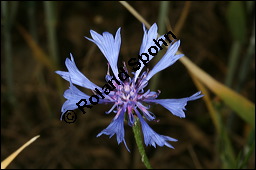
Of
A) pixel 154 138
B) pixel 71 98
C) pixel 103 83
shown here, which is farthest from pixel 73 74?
pixel 103 83

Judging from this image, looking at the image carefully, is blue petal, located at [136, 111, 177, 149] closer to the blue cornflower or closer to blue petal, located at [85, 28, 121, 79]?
the blue cornflower

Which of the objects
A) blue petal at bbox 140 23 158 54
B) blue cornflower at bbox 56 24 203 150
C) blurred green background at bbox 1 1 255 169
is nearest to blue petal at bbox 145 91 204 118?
blue cornflower at bbox 56 24 203 150

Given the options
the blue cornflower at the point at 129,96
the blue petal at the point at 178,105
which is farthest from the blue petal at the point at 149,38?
the blue petal at the point at 178,105

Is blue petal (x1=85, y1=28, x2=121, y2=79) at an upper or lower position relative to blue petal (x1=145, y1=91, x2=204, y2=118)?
upper

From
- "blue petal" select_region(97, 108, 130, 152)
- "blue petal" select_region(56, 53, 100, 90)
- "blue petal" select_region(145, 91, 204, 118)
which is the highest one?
"blue petal" select_region(56, 53, 100, 90)

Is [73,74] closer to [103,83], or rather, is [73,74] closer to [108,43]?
[108,43]

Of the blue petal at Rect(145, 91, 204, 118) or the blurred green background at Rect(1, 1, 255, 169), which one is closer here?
the blue petal at Rect(145, 91, 204, 118)

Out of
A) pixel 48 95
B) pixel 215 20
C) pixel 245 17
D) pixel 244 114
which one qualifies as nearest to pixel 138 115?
pixel 244 114

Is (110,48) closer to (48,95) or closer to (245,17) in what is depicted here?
(245,17)
